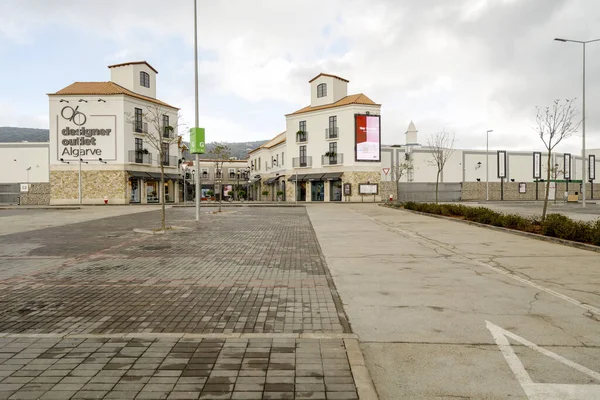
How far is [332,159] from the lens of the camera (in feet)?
156

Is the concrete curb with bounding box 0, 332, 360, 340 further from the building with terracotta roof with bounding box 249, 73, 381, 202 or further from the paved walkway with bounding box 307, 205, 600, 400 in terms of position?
the building with terracotta roof with bounding box 249, 73, 381, 202

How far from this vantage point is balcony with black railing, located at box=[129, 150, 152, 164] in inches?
1687

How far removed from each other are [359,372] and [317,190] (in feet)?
151

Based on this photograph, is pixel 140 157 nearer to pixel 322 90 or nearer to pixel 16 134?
pixel 322 90

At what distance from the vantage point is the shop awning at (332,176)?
46.2 m

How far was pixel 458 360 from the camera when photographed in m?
3.49

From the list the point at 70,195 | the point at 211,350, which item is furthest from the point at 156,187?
the point at 211,350

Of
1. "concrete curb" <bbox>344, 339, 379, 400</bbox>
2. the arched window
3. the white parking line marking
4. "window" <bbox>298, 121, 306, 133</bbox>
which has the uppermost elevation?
the arched window

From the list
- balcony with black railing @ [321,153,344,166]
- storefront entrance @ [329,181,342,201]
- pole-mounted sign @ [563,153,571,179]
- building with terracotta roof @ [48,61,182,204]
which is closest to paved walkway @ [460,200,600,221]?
storefront entrance @ [329,181,342,201]

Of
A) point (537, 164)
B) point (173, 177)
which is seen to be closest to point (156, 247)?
point (173, 177)

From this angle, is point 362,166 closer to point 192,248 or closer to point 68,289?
point 192,248

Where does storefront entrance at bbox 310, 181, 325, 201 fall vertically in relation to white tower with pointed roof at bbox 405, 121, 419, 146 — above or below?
below

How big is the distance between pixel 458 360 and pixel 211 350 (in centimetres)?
227

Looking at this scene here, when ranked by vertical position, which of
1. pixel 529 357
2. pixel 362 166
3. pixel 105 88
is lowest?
pixel 529 357
